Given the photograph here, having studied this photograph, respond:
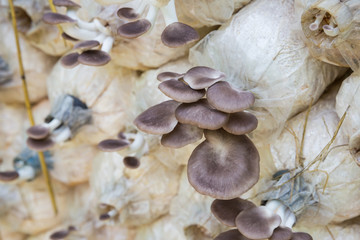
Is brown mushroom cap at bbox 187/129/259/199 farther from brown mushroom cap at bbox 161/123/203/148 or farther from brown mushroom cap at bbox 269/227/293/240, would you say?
brown mushroom cap at bbox 269/227/293/240

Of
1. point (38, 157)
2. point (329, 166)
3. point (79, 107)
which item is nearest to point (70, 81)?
point (79, 107)

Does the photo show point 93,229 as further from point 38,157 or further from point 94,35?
point 94,35

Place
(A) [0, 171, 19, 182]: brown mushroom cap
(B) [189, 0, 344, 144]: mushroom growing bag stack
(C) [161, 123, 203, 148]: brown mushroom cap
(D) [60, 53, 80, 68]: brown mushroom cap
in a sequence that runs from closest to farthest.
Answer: (C) [161, 123, 203, 148]: brown mushroom cap
(B) [189, 0, 344, 144]: mushroom growing bag stack
(D) [60, 53, 80, 68]: brown mushroom cap
(A) [0, 171, 19, 182]: brown mushroom cap

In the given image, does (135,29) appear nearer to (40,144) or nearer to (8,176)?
(40,144)

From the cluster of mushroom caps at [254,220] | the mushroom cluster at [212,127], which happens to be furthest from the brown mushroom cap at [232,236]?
the mushroom cluster at [212,127]

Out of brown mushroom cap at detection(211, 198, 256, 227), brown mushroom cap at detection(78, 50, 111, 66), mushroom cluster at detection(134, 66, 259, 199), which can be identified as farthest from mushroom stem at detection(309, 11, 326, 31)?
brown mushroom cap at detection(78, 50, 111, 66)
